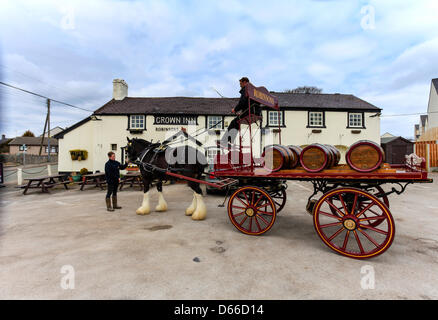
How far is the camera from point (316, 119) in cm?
1576

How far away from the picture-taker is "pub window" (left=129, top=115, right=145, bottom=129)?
15.2 metres

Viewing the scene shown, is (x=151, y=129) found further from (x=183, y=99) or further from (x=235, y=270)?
(x=235, y=270)

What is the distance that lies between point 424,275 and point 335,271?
1.13 m

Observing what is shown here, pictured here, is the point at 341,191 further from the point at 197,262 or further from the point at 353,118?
the point at 353,118

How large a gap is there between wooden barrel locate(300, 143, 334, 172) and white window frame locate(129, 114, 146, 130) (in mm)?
13735

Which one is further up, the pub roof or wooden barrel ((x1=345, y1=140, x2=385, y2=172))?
the pub roof

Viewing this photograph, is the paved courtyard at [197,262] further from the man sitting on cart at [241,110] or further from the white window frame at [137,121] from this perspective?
the white window frame at [137,121]

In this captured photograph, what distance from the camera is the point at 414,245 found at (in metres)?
3.70

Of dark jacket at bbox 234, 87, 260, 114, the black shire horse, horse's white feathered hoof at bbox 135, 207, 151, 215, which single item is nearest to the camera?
dark jacket at bbox 234, 87, 260, 114

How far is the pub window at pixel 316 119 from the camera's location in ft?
51.4

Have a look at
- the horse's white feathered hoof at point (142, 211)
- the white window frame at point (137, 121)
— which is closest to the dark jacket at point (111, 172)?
the horse's white feathered hoof at point (142, 211)

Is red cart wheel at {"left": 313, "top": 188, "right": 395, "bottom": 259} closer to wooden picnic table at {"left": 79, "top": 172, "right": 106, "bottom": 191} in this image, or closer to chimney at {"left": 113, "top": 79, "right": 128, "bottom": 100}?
wooden picnic table at {"left": 79, "top": 172, "right": 106, "bottom": 191}

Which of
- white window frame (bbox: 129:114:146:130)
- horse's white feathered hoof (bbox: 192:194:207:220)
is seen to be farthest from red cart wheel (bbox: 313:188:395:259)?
white window frame (bbox: 129:114:146:130)
